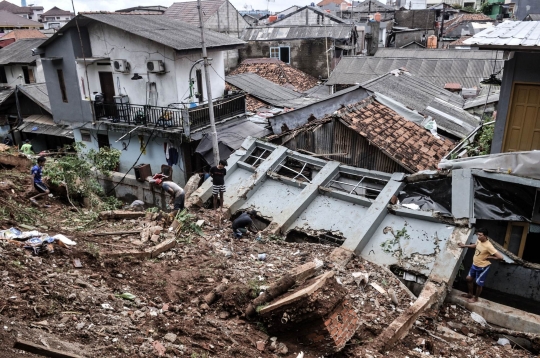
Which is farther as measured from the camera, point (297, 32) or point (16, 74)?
point (297, 32)

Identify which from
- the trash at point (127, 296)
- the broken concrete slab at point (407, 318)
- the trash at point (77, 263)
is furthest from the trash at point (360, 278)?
the trash at point (77, 263)

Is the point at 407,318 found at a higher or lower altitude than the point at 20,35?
lower

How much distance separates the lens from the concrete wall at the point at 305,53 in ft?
90.2

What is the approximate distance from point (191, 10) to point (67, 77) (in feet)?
50.3

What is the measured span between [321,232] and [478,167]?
10.9 feet

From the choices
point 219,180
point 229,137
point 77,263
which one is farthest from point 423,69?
point 77,263

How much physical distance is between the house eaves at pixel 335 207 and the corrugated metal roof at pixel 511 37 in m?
3.15

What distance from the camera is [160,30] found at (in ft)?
52.8

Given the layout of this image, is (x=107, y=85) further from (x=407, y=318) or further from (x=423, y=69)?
(x=423, y=69)

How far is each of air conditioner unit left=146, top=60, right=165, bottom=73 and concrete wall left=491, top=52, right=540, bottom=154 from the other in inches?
460

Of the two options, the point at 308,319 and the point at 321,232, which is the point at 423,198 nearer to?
the point at 321,232

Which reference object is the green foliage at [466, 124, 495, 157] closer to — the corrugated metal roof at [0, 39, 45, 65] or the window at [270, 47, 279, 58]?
the window at [270, 47, 279, 58]

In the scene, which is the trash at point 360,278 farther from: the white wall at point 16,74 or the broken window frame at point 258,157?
the white wall at point 16,74

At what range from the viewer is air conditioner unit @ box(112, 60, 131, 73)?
16203mm
